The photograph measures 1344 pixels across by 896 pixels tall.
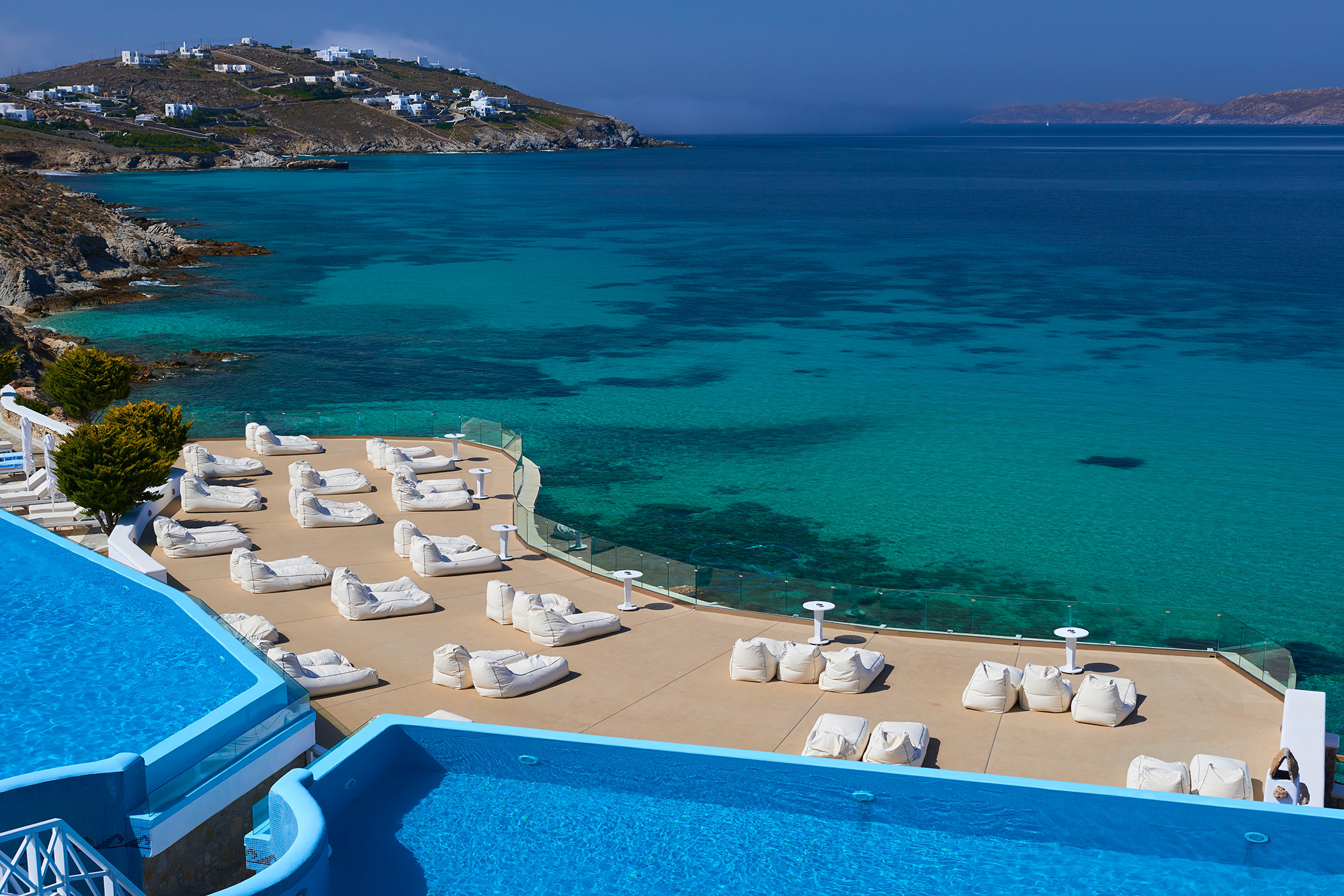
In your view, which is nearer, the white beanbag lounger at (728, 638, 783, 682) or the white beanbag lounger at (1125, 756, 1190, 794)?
the white beanbag lounger at (1125, 756, 1190, 794)

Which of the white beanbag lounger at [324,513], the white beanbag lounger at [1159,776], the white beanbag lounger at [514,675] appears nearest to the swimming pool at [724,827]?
the white beanbag lounger at [1159,776]

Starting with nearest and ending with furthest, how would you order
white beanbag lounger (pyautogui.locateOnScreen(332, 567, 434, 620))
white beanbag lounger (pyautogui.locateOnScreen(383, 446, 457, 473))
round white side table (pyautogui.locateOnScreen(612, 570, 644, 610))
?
white beanbag lounger (pyautogui.locateOnScreen(332, 567, 434, 620)) < round white side table (pyautogui.locateOnScreen(612, 570, 644, 610)) < white beanbag lounger (pyautogui.locateOnScreen(383, 446, 457, 473))

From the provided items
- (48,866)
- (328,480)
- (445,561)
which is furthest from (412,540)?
(48,866)

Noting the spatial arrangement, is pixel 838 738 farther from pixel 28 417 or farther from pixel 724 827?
pixel 28 417

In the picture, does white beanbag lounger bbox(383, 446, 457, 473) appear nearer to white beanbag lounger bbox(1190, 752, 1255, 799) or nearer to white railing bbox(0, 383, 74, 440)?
white railing bbox(0, 383, 74, 440)

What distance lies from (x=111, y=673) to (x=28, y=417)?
1466 cm

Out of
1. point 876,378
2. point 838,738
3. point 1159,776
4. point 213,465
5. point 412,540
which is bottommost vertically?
point 876,378

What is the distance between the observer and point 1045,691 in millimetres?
17156

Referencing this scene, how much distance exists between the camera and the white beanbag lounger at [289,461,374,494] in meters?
27.5

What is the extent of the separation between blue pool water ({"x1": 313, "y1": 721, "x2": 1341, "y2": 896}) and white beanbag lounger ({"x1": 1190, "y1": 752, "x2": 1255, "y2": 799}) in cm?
264

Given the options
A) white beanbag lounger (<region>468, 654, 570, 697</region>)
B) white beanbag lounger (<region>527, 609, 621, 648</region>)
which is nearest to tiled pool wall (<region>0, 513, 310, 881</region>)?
white beanbag lounger (<region>468, 654, 570, 697</region>)

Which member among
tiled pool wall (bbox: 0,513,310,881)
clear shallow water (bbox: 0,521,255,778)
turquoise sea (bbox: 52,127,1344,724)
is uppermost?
tiled pool wall (bbox: 0,513,310,881)

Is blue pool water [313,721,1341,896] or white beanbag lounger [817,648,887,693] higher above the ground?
blue pool water [313,721,1341,896]

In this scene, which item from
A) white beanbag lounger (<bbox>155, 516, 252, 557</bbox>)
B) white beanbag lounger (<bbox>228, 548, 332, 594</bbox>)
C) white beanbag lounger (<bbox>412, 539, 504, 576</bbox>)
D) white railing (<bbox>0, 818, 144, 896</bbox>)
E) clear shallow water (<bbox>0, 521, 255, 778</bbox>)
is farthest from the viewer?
white beanbag lounger (<bbox>155, 516, 252, 557</bbox>)
